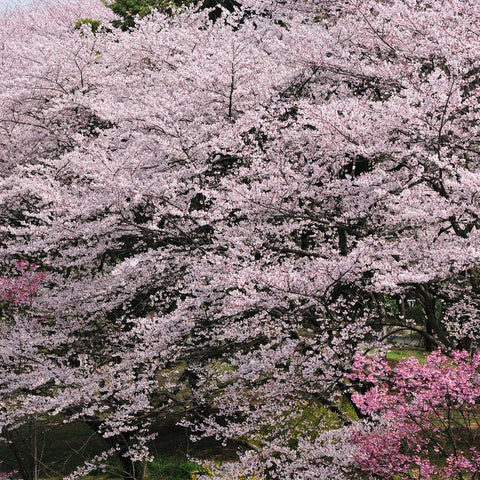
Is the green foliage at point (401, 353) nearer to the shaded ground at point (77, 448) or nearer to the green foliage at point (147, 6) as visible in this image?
the shaded ground at point (77, 448)

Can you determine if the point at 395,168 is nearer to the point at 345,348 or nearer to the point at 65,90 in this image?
the point at 345,348

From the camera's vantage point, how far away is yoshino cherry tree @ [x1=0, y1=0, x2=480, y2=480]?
20.9 ft

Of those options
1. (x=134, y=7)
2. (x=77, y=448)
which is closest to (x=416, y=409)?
(x=77, y=448)

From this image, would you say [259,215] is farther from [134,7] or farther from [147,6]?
[134,7]

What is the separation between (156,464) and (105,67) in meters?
8.18

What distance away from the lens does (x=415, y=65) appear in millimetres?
7312

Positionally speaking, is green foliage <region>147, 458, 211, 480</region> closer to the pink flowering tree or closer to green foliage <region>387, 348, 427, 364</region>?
the pink flowering tree

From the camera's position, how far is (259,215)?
283 inches

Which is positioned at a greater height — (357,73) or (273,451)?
(357,73)

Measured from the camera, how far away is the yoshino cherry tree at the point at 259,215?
637cm

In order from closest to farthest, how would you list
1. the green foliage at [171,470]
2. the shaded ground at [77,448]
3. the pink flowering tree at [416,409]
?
the pink flowering tree at [416,409], the green foliage at [171,470], the shaded ground at [77,448]

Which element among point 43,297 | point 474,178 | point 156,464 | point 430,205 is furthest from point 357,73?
point 156,464

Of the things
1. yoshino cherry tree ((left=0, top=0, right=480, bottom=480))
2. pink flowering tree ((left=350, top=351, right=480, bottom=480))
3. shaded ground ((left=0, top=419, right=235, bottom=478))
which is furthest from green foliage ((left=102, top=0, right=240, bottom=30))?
pink flowering tree ((left=350, top=351, right=480, bottom=480))

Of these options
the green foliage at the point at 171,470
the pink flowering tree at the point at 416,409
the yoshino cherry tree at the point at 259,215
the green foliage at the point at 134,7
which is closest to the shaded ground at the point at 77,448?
the green foliage at the point at 171,470
